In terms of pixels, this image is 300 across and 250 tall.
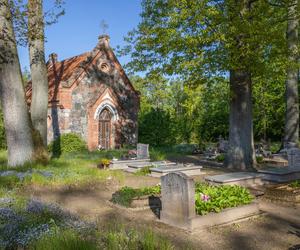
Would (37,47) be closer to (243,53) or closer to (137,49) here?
(137,49)

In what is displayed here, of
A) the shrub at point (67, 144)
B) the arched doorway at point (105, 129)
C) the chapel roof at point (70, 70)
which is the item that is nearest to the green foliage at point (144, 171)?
the shrub at point (67, 144)

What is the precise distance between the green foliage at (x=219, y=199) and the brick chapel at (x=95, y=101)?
16.5m

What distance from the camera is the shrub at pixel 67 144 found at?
21984 millimetres

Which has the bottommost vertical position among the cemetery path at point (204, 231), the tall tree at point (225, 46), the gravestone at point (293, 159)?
the cemetery path at point (204, 231)

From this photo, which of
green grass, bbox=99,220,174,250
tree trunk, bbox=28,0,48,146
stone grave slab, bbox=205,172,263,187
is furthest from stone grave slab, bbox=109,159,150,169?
green grass, bbox=99,220,174,250

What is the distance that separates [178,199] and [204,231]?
2.65ft

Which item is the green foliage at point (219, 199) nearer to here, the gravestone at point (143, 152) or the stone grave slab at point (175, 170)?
the stone grave slab at point (175, 170)

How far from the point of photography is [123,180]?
1248 centimetres

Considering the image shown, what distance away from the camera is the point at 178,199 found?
726cm

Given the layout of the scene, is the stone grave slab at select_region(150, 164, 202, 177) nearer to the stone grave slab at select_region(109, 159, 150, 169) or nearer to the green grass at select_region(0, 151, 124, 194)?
the green grass at select_region(0, 151, 124, 194)

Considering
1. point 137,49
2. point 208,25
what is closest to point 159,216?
point 208,25

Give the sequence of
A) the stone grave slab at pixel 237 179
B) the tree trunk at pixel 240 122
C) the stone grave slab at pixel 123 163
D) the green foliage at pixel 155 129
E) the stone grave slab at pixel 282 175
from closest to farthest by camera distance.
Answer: the stone grave slab at pixel 237 179, the stone grave slab at pixel 282 175, the tree trunk at pixel 240 122, the stone grave slab at pixel 123 163, the green foliage at pixel 155 129

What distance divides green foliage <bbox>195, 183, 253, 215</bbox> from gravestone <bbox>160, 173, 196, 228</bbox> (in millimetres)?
391

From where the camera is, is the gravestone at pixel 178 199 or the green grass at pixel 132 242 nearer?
the green grass at pixel 132 242
